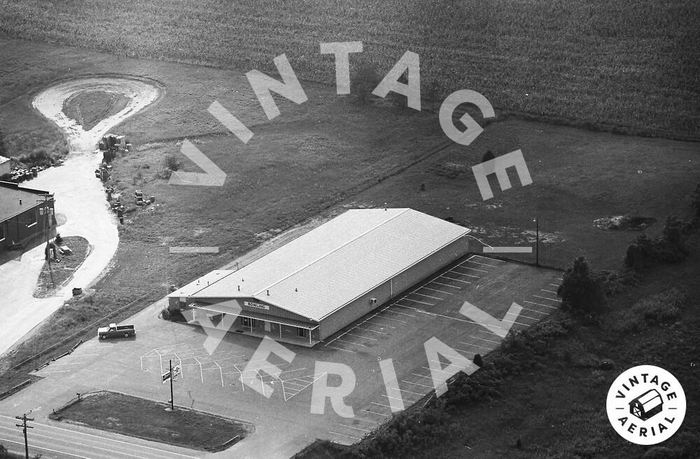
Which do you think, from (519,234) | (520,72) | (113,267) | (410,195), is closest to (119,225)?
(113,267)

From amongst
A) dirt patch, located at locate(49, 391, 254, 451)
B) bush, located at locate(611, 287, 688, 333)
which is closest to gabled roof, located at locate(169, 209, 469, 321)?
dirt patch, located at locate(49, 391, 254, 451)

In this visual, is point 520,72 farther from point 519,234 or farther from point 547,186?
point 519,234

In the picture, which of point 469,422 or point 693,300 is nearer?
point 469,422

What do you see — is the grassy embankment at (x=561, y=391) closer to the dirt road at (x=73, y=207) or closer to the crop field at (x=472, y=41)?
the dirt road at (x=73, y=207)

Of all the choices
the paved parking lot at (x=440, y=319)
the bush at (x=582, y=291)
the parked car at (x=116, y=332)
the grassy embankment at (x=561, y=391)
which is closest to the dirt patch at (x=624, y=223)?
the paved parking lot at (x=440, y=319)

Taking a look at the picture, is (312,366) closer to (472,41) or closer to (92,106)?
(92,106)

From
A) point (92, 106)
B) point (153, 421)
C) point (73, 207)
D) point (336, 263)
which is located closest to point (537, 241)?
point (336, 263)
